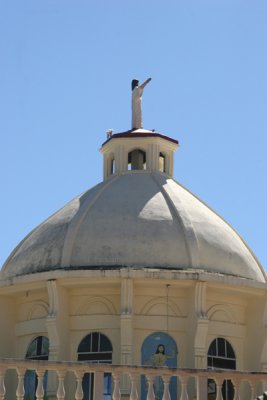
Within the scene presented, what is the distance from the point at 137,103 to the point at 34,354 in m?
9.94

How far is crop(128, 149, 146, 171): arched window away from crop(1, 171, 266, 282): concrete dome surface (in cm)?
142

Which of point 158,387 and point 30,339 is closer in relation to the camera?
point 158,387

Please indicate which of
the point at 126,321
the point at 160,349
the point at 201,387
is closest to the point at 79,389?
the point at 201,387

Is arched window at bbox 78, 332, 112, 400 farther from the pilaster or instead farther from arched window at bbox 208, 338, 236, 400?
arched window at bbox 208, 338, 236, 400

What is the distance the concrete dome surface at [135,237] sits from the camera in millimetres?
26234

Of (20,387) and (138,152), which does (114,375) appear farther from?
(138,152)

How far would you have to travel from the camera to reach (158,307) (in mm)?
25969

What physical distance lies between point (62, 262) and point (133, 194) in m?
3.43

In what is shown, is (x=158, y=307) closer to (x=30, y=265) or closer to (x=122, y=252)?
(x=122, y=252)

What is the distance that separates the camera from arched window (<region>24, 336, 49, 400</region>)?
1021 inches

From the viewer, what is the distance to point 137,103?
31922mm

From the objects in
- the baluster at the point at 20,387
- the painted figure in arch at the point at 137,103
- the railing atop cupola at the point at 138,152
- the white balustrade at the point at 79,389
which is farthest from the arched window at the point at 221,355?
the baluster at the point at 20,387

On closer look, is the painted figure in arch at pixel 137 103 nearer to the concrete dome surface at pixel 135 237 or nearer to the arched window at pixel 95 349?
the concrete dome surface at pixel 135 237

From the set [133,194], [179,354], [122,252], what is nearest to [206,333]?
[179,354]
